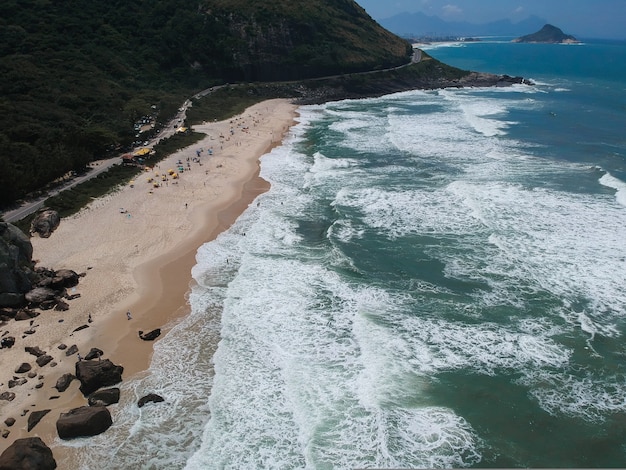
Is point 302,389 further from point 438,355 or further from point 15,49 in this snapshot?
point 15,49

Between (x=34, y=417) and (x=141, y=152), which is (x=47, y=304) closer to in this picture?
(x=34, y=417)

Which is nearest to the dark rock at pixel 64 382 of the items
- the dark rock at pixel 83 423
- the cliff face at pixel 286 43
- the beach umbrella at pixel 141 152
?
the dark rock at pixel 83 423

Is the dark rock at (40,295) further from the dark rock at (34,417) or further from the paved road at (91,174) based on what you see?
the paved road at (91,174)

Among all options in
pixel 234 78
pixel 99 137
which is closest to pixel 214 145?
pixel 99 137

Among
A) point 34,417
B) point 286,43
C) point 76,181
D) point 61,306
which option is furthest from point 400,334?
point 286,43

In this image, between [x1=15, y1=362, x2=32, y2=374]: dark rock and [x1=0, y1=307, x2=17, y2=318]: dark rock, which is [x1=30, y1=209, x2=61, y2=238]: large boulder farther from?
[x1=15, y1=362, x2=32, y2=374]: dark rock

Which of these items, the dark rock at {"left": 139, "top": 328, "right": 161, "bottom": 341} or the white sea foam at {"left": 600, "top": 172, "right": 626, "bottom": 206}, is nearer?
the dark rock at {"left": 139, "top": 328, "right": 161, "bottom": 341}

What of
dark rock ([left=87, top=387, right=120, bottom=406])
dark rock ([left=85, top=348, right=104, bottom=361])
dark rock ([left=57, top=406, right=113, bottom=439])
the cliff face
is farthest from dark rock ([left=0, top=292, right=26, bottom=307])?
the cliff face
